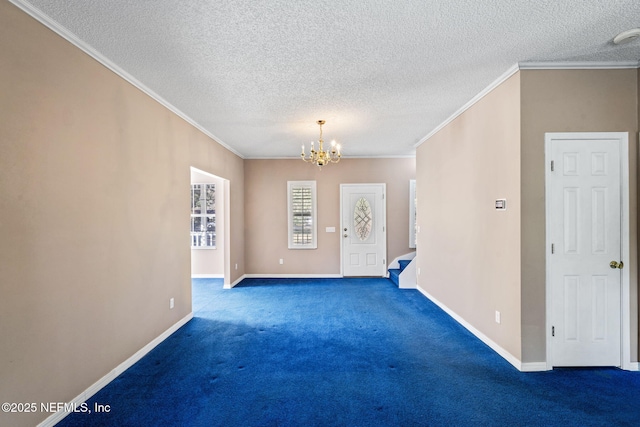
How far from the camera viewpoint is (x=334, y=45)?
7.47 ft

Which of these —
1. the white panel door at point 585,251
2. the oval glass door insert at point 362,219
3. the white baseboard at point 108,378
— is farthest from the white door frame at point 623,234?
the oval glass door insert at point 362,219

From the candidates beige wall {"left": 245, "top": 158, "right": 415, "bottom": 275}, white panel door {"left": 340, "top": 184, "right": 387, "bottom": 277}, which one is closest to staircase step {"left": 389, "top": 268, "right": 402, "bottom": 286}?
white panel door {"left": 340, "top": 184, "right": 387, "bottom": 277}

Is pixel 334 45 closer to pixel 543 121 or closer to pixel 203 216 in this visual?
pixel 543 121

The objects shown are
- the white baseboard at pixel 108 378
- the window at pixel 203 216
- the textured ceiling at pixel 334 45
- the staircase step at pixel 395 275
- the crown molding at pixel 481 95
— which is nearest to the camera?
the textured ceiling at pixel 334 45

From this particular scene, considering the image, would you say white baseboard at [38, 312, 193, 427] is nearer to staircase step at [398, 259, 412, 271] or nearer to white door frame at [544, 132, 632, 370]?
white door frame at [544, 132, 632, 370]

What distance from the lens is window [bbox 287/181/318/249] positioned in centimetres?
669

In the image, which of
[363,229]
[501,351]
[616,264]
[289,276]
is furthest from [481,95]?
[289,276]

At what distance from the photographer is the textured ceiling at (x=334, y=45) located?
6.16 ft

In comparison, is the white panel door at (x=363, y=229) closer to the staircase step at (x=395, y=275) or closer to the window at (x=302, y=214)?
the staircase step at (x=395, y=275)

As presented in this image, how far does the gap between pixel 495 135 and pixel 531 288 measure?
1.55 meters

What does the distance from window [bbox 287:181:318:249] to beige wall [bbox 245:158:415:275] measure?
0.12 m

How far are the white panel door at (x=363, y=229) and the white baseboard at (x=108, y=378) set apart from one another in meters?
3.91

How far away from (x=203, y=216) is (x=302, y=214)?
7.36 ft

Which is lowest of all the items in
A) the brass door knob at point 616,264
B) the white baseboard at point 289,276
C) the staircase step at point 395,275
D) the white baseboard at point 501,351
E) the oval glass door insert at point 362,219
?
the white baseboard at point 289,276
